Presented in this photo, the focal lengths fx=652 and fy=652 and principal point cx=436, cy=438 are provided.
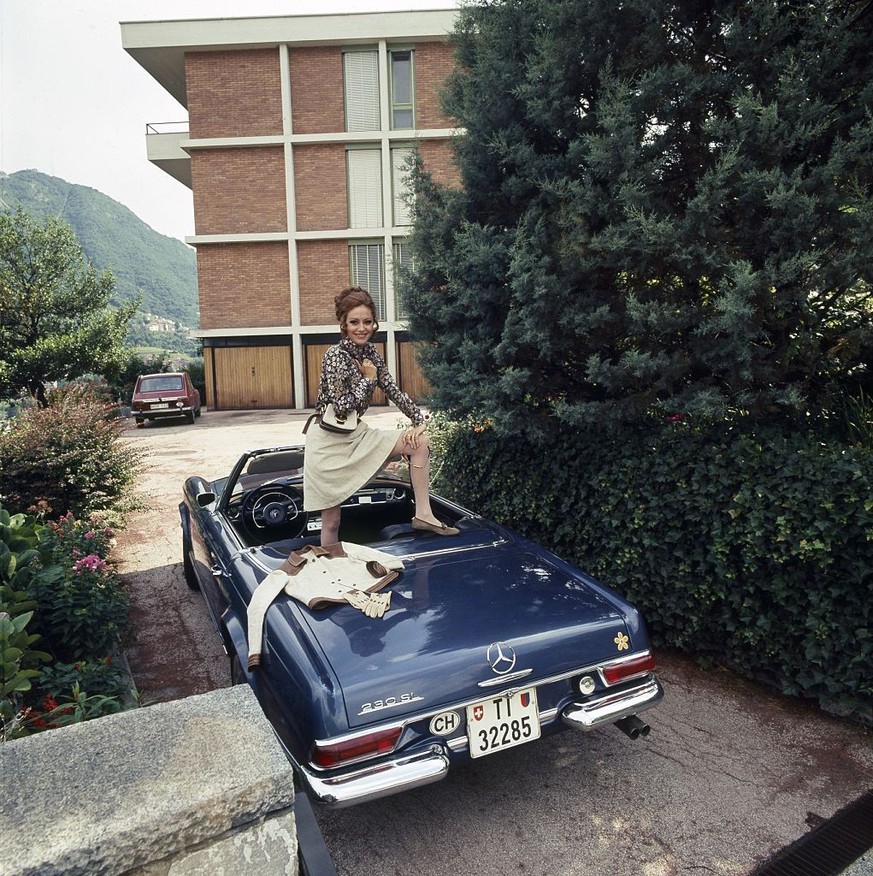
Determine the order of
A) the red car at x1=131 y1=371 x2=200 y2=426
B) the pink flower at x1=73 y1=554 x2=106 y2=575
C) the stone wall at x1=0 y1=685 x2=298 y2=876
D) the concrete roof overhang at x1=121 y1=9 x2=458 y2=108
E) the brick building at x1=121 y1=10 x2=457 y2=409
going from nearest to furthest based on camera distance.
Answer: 1. the stone wall at x1=0 y1=685 x2=298 y2=876
2. the pink flower at x1=73 y1=554 x2=106 y2=575
3. the red car at x1=131 y1=371 x2=200 y2=426
4. the concrete roof overhang at x1=121 y1=9 x2=458 y2=108
5. the brick building at x1=121 y1=10 x2=457 y2=409

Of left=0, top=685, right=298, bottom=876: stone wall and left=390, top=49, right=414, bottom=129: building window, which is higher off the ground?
left=390, top=49, right=414, bottom=129: building window

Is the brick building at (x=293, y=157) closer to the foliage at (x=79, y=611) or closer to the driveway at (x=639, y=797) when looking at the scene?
the foliage at (x=79, y=611)

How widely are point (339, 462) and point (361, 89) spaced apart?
22.1 meters

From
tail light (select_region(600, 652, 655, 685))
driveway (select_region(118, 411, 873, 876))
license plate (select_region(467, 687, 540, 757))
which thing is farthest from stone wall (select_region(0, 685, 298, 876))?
tail light (select_region(600, 652, 655, 685))

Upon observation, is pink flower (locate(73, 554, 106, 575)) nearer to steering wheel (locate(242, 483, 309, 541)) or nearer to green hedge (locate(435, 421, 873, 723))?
steering wheel (locate(242, 483, 309, 541))

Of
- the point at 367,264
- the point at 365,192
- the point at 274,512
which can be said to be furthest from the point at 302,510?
the point at 365,192

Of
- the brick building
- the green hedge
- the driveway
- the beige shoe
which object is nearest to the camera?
the driveway

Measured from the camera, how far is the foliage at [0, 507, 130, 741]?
9.18 ft

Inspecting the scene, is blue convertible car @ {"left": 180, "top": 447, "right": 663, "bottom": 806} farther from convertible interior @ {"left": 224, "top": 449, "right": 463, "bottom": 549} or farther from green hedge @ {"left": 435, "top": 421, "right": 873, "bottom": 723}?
green hedge @ {"left": 435, "top": 421, "right": 873, "bottom": 723}

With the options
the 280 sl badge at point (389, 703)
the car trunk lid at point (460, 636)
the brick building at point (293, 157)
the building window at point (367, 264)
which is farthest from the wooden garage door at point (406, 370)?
the 280 sl badge at point (389, 703)

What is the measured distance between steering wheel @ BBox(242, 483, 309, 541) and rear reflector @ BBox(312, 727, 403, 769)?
1.94 metres

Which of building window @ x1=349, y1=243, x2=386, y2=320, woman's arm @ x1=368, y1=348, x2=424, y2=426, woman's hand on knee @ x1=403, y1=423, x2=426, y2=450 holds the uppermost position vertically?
building window @ x1=349, y1=243, x2=386, y2=320

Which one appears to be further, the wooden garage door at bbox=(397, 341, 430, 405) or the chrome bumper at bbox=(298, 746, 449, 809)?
the wooden garage door at bbox=(397, 341, 430, 405)

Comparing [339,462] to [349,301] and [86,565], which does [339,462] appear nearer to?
[349,301]
